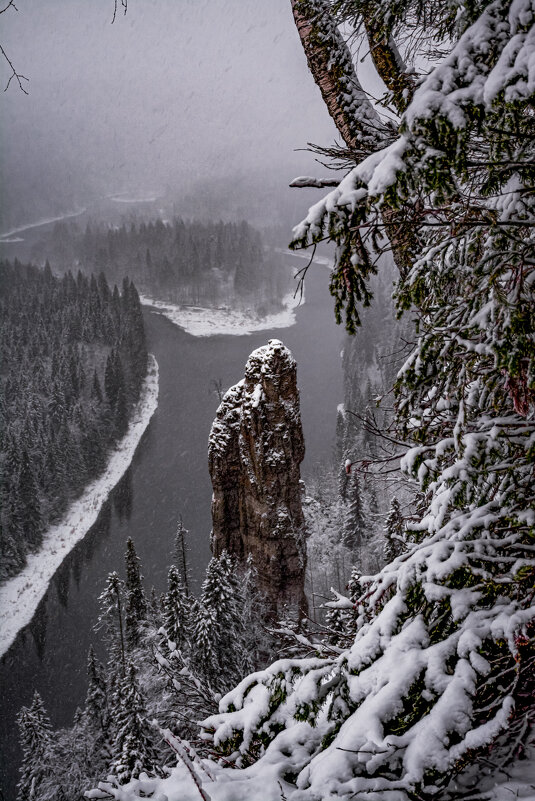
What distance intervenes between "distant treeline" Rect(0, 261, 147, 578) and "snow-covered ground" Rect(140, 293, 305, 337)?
→ 10559 mm

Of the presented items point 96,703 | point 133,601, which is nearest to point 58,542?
point 133,601

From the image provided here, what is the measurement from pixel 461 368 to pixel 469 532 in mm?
986

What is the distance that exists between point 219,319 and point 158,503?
190 ft

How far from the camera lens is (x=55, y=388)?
7344cm

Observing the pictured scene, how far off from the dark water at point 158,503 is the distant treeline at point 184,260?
18.6m

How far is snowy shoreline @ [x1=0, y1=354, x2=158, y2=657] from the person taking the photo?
39609 millimetres

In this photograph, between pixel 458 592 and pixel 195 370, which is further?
pixel 195 370

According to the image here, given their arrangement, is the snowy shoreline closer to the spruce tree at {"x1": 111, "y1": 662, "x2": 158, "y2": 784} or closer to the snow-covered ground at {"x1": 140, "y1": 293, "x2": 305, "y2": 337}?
the spruce tree at {"x1": 111, "y1": 662, "x2": 158, "y2": 784}

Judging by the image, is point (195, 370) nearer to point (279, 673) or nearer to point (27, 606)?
point (27, 606)

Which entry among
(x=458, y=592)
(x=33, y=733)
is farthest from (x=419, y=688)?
(x=33, y=733)

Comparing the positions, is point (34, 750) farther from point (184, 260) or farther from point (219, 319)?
point (184, 260)

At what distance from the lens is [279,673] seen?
3.36 meters

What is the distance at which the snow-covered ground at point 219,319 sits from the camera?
318ft

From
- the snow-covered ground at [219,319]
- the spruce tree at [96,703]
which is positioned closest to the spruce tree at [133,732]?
the spruce tree at [96,703]
